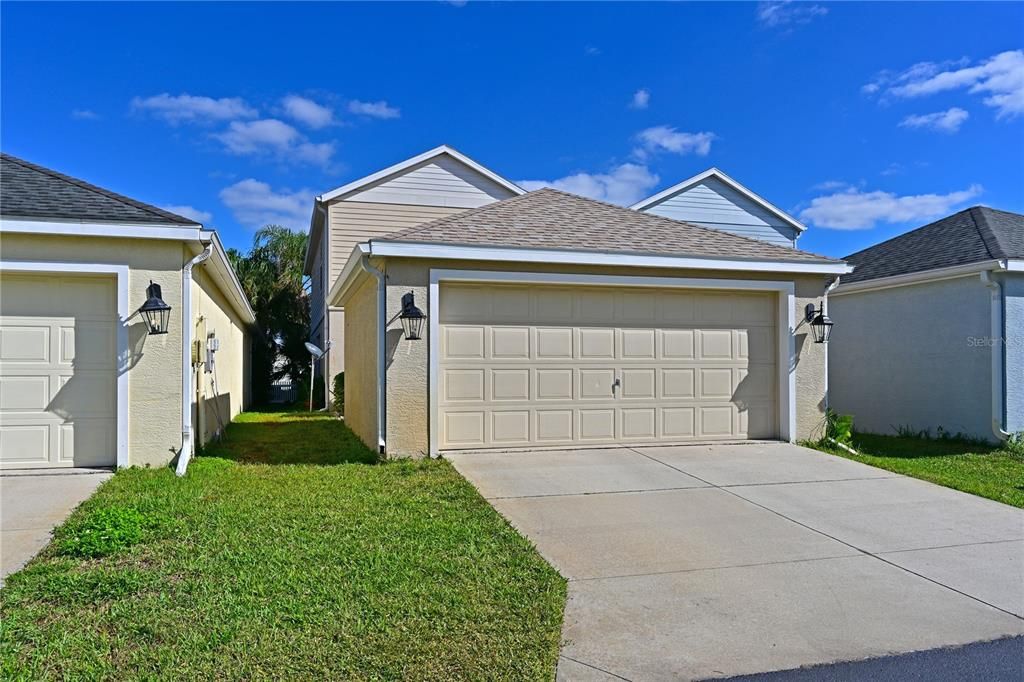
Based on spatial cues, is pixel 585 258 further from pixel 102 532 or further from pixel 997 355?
pixel 997 355

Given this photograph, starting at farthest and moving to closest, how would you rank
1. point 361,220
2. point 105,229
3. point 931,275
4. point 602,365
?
point 361,220 < point 931,275 < point 602,365 < point 105,229

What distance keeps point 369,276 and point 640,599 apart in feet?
20.8

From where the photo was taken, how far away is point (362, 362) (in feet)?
33.6

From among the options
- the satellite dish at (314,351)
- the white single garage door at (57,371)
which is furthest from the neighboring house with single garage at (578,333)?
the satellite dish at (314,351)

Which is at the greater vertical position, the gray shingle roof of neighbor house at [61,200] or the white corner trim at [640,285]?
the gray shingle roof of neighbor house at [61,200]

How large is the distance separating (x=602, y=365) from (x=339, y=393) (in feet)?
27.4

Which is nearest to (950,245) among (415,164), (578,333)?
(578,333)

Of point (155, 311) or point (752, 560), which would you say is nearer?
point (752, 560)

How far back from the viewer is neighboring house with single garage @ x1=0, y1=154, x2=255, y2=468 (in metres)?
7.06

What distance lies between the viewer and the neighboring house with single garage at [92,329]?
7.06 meters

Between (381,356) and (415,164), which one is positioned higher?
(415,164)

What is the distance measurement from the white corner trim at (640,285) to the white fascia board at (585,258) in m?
0.22

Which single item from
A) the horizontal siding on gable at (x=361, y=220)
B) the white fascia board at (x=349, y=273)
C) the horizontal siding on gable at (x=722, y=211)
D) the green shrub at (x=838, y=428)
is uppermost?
the horizontal siding on gable at (x=722, y=211)

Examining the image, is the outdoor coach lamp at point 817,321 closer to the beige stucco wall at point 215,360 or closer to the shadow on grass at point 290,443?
the shadow on grass at point 290,443
